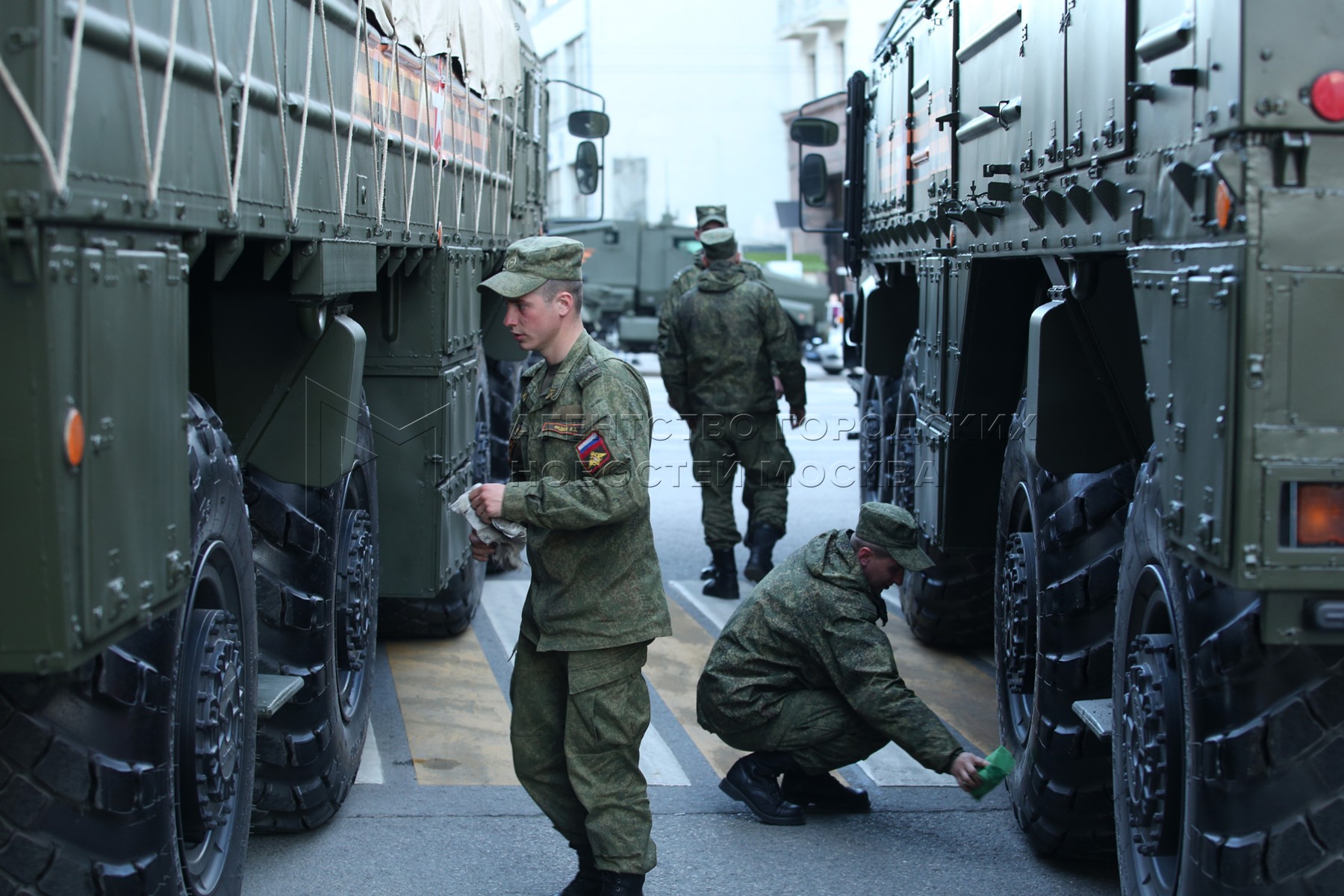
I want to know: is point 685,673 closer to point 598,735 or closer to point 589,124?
point 598,735

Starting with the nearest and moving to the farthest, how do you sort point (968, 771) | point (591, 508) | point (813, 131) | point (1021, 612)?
point (591, 508) < point (968, 771) < point (1021, 612) < point (813, 131)

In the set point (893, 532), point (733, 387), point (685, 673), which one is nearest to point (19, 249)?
point (893, 532)

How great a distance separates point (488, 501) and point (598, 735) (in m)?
0.66

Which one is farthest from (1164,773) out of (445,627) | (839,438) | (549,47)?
(549,47)

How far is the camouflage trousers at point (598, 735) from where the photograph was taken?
407 centimetres

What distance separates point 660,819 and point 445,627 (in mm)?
2468

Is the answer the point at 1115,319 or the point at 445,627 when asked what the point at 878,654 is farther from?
the point at 445,627

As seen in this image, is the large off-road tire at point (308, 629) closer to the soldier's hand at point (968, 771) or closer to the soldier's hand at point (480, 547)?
the soldier's hand at point (480, 547)

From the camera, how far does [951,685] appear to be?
6730 millimetres

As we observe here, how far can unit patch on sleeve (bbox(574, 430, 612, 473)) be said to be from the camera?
12.9 feet

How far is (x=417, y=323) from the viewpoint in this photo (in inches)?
223

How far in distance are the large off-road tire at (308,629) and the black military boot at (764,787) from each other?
1209 millimetres

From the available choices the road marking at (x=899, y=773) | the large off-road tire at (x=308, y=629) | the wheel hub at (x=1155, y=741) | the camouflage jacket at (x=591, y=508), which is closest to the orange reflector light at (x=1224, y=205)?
the wheel hub at (x=1155, y=741)

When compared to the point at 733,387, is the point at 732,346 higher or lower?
higher
